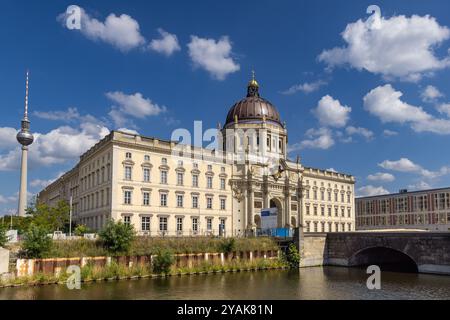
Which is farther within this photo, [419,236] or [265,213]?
[265,213]

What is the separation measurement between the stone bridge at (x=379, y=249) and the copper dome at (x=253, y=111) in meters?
30.7

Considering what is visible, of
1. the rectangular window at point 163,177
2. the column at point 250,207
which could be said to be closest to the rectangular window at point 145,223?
the rectangular window at point 163,177

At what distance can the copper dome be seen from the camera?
86750 millimetres

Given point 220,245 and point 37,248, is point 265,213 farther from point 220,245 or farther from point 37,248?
point 37,248

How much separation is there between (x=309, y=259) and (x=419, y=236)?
15.4 meters

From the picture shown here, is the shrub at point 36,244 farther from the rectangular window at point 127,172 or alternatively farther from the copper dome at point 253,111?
the copper dome at point 253,111

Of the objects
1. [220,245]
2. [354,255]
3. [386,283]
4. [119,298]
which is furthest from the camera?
[354,255]

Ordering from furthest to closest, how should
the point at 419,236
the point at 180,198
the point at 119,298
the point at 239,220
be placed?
1. the point at 239,220
2. the point at 180,198
3. the point at 419,236
4. the point at 119,298

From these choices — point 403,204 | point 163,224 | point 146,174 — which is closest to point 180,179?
point 146,174

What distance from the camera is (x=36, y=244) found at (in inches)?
1609

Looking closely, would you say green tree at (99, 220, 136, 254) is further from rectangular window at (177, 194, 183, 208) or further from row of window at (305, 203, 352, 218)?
row of window at (305, 203, 352, 218)

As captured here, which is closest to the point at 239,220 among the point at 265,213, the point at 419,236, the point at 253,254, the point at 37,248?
the point at 265,213

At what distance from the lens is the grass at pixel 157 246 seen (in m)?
44.0

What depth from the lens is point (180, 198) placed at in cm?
6638
